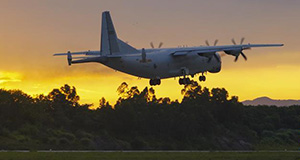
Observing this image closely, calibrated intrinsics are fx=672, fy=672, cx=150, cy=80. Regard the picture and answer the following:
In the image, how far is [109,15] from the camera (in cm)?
8200

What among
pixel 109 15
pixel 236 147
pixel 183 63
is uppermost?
pixel 109 15

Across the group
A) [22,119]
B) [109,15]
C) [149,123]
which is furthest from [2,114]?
[109,15]

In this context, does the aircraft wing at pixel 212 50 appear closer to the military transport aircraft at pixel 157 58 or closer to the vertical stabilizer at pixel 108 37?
the military transport aircraft at pixel 157 58

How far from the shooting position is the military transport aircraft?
79562 millimetres

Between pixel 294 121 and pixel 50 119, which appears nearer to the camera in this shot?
pixel 50 119

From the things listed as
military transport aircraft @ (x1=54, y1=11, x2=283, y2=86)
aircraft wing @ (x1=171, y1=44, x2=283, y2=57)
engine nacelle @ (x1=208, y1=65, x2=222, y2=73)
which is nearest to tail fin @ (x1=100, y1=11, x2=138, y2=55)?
military transport aircraft @ (x1=54, y1=11, x2=283, y2=86)

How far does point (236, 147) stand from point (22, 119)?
46.8 meters

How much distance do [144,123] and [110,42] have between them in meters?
54.1

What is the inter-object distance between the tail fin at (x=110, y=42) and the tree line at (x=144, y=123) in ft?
78.3

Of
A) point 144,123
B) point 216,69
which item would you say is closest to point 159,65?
point 216,69

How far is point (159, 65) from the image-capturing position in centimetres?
8088

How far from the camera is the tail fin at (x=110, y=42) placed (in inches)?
3219

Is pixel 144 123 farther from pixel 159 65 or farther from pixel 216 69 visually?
pixel 159 65

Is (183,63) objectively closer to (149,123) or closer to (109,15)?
(109,15)
